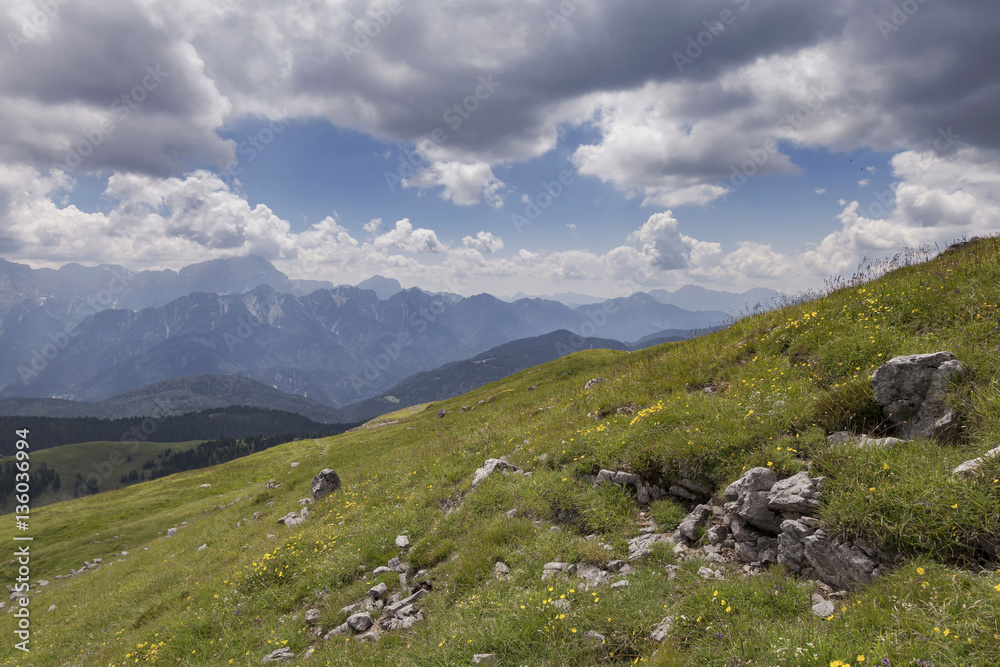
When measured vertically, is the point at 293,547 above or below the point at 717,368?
below

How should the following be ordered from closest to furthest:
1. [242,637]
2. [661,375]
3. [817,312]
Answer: [242,637]
[817,312]
[661,375]

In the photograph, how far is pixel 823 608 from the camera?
5.53m

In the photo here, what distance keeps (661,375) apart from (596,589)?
822 centimetres

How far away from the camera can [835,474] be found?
22.6 ft

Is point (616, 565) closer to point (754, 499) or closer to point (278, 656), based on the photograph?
point (754, 499)

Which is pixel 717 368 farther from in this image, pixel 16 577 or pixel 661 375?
pixel 16 577

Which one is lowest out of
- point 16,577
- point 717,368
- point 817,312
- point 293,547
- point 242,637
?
point 16,577

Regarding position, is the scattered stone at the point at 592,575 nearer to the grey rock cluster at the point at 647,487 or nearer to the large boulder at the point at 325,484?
the grey rock cluster at the point at 647,487

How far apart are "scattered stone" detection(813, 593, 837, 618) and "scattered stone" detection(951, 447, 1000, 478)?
2549 millimetres

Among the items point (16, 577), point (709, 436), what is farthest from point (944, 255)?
point (16, 577)

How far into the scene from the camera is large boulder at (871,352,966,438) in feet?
24.2

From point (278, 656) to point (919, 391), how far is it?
1343 centimetres

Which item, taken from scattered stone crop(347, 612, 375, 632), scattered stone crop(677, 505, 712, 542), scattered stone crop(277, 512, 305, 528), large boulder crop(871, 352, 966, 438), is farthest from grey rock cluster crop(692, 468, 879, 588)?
scattered stone crop(277, 512, 305, 528)

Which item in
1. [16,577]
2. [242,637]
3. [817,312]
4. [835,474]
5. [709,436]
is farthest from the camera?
[16,577]
